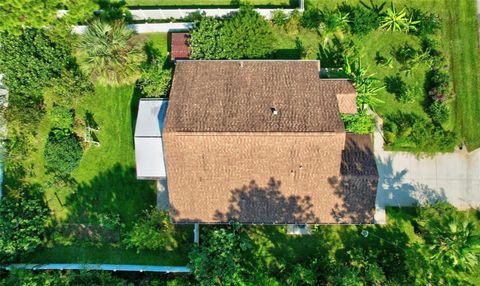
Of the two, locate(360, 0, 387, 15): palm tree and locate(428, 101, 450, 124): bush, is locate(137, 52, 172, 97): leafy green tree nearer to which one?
locate(360, 0, 387, 15): palm tree

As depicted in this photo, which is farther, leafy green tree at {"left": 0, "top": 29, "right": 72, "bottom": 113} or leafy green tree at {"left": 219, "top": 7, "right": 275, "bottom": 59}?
leafy green tree at {"left": 219, "top": 7, "right": 275, "bottom": 59}

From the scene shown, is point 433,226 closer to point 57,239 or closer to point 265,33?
point 265,33

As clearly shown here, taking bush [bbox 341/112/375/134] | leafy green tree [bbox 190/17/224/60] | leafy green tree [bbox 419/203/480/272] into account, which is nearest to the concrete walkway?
leafy green tree [bbox 419/203/480/272]

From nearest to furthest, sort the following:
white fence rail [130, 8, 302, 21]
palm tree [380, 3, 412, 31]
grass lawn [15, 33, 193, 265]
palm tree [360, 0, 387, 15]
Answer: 1. palm tree [380, 3, 412, 31]
2. white fence rail [130, 8, 302, 21]
3. grass lawn [15, 33, 193, 265]
4. palm tree [360, 0, 387, 15]

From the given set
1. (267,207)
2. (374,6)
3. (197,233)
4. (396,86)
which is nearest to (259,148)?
(267,207)

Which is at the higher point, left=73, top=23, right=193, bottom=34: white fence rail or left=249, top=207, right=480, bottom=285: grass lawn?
left=73, top=23, right=193, bottom=34: white fence rail

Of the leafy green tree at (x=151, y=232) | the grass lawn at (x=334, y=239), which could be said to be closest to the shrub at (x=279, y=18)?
the grass lawn at (x=334, y=239)

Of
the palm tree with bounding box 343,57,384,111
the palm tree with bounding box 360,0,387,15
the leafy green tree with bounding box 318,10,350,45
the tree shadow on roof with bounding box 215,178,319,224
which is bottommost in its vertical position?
the tree shadow on roof with bounding box 215,178,319,224
